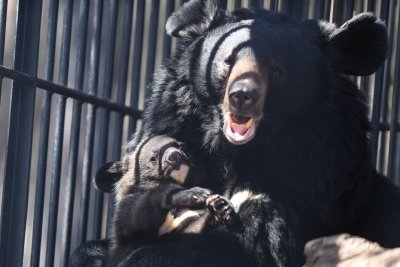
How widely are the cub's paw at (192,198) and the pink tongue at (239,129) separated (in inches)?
13.8

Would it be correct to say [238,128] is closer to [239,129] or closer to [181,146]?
[239,129]

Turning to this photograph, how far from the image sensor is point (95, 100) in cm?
517

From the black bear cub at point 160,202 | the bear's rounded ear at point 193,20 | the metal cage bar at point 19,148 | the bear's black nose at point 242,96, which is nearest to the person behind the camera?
the black bear cub at point 160,202

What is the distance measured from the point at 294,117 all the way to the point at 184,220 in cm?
76

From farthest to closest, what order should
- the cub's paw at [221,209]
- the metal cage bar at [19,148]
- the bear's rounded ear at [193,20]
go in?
the bear's rounded ear at [193,20], the metal cage bar at [19,148], the cub's paw at [221,209]

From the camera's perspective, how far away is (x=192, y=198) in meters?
3.90

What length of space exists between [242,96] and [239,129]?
16 cm

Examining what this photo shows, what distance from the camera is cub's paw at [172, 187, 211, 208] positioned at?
3871mm

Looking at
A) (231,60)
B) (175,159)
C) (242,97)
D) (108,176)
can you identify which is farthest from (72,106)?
(242,97)

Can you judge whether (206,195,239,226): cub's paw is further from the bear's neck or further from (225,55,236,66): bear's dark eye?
(225,55,236,66): bear's dark eye

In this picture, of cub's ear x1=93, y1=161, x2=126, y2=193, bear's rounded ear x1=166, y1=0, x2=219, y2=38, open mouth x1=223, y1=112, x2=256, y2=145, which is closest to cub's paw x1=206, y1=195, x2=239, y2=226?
open mouth x1=223, y1=112, x2=256, y2=145

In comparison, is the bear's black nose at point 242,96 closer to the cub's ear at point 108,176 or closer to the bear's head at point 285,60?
the bear's head at point 285,60

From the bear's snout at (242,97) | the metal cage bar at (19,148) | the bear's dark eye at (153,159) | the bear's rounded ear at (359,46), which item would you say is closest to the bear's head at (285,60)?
the bear's rounded ear at (359,46)

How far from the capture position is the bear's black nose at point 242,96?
4.05 metres
